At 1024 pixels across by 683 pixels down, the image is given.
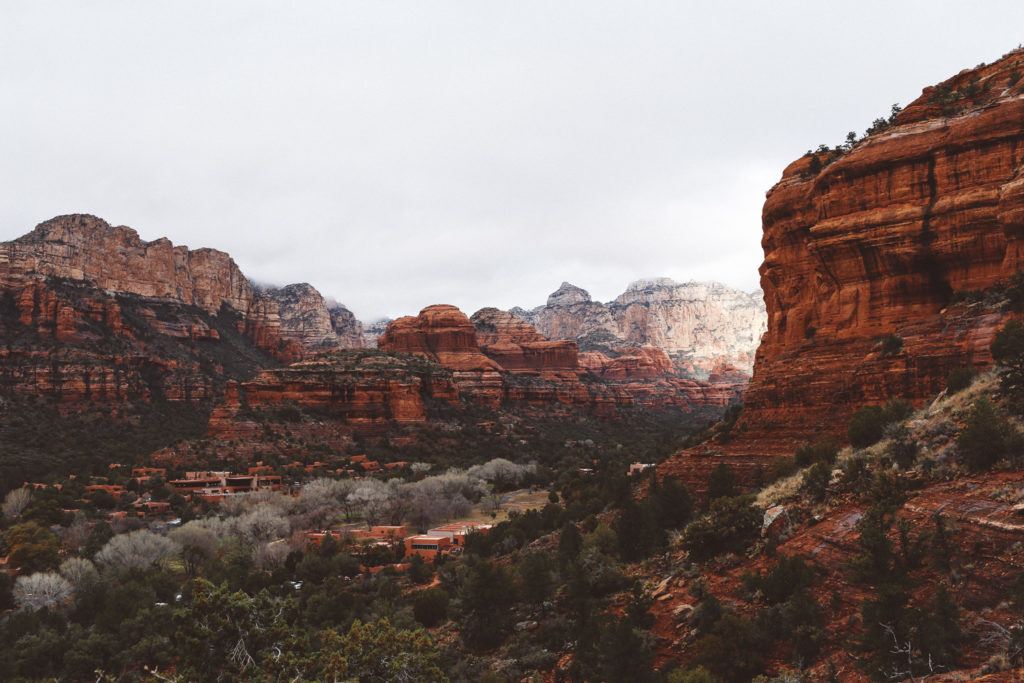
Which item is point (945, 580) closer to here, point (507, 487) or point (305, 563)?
point (305, 563)

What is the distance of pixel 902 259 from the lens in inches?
931

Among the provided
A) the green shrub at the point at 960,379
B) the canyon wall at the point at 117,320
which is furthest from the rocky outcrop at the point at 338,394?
the green shrub at the point at 960,379

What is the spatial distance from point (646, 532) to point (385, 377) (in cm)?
6912

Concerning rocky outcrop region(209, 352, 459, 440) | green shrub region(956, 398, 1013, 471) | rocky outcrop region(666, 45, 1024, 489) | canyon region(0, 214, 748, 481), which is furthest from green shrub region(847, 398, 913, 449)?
rocky outcrop region(209, 352, 459, 440)

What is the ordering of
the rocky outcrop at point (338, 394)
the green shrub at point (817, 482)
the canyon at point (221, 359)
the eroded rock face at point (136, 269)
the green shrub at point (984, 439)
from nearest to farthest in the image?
the green shrub at point (984, 439), the green shrub at point (817, 482), the canyon at point (221, 359), the rocky outcrop at point (338, 394), the eroded rock face at point (136, 269)

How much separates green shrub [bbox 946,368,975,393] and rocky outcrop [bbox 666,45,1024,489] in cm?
144

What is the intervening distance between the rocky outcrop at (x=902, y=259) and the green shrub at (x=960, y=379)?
144cm

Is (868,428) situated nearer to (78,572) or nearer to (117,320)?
(78,572)

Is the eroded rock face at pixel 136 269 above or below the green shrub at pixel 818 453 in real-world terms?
above

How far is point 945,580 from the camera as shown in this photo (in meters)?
11.1

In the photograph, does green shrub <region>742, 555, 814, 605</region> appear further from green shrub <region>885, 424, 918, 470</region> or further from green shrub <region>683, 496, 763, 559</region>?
green shrub <region>885, 424, 918, 470</region>

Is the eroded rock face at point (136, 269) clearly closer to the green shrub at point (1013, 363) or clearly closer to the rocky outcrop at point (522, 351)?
the rocky outcrop at point (522, 351)

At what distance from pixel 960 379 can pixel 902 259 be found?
23.0ft

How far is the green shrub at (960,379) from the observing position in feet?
59.4
